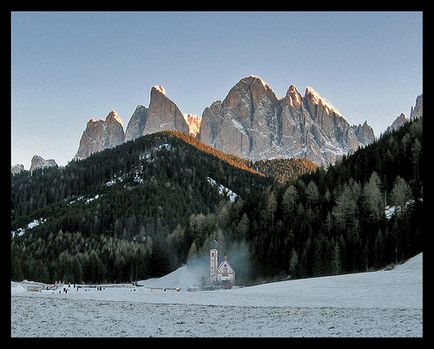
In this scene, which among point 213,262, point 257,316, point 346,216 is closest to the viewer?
point 257,316

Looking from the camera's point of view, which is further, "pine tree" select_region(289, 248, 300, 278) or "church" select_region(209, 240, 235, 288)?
"church" select_region(209, 240, 235, 288)

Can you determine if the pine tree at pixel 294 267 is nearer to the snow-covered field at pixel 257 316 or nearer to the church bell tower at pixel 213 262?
the church bell tower at pixel 213 262

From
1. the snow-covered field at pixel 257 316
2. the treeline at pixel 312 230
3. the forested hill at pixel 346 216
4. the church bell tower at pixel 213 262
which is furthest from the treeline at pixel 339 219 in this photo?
the snow-covered field at pixel 257 316

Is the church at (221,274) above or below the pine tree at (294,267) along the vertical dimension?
below

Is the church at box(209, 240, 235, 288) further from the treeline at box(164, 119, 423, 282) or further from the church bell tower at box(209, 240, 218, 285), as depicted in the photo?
the treeline at box(164, 119, 423, 282)

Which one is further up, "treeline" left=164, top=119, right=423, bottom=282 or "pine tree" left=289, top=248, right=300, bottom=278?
"treeline" left=164, top=119, right=423, bottom=282

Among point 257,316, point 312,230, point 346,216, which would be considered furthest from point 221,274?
point 257,316

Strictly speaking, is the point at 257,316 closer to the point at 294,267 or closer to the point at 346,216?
the point at 294,267

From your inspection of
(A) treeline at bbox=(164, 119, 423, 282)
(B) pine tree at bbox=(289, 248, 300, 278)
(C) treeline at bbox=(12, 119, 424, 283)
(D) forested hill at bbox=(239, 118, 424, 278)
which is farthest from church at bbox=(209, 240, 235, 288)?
(B) pine tree at bbox=(289, 248, 300, 278)

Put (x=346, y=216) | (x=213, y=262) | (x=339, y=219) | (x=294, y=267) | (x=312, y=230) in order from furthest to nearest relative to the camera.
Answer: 1. (x=213, y=262)
2. (x=312, y=230)
3. (x=339, y=219)
4. (x=346, y=216)
5. (x=294, y=267)

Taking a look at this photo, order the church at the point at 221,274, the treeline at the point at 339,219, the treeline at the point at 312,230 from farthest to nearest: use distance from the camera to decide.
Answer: the church at the point at 221,274 → the treeline at the point at 312,230 → the treeline at the point at 339,219

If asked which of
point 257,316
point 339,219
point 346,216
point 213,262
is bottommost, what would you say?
point 213,262
